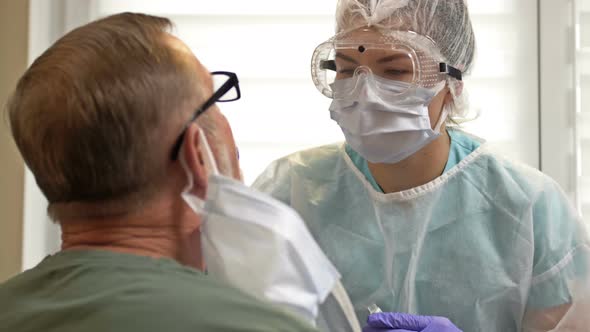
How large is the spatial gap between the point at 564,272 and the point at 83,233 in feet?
3.57

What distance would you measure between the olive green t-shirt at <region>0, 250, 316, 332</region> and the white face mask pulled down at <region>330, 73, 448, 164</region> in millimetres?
770

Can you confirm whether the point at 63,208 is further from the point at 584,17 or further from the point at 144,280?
the point at 584,17

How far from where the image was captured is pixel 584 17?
2.47 meters

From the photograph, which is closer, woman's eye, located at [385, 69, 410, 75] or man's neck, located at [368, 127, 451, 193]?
woman's eye, located at [385, 69, 410, 75]

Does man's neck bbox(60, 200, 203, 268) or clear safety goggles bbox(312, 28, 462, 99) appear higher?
clear safety goggles bbox(312, 28, 462, 99)

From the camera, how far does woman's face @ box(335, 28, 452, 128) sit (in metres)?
1.75

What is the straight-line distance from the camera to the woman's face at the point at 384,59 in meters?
1.75

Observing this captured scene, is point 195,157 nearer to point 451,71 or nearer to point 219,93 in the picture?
point 219,93

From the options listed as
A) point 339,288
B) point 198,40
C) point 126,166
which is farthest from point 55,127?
point 198,40

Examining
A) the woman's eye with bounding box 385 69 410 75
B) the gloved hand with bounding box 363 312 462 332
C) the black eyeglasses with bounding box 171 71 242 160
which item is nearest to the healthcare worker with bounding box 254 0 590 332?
the woman's eye with bounding box 385 69 410 75

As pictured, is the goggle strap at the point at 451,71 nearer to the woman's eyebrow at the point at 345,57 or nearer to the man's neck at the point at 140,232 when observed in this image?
the woman's eyebrow at the point at 345,57

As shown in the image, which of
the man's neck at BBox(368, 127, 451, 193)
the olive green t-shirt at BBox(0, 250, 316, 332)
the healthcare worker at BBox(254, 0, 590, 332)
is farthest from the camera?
the man's neck at BBox(368, 127, 451, 193)

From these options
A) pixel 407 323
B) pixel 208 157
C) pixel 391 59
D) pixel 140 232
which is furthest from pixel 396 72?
pixel 140 232

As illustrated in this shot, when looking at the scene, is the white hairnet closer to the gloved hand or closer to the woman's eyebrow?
the woman's eyebrow
